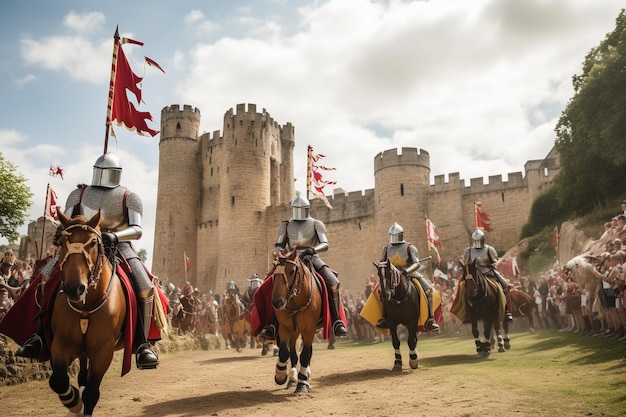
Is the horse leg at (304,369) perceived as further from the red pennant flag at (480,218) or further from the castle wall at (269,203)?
the castle wall at (269,203)

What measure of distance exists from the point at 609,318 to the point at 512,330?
322 inches

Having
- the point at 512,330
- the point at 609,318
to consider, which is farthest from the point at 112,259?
the point at 512,330

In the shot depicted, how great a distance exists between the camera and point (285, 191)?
47.3 meters

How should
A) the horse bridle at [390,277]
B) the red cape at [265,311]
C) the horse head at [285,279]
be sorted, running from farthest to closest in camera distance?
1. the horse bridle at [390,277]
2. the red cape at [265,311]
3. the horse head at [285,279]

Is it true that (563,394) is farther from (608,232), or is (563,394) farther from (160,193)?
(160,193)

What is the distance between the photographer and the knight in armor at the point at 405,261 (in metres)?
9.30

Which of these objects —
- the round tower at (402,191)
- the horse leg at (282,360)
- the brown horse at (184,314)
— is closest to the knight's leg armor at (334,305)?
the horse leg at (282,360)

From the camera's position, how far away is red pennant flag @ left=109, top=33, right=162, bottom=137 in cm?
→ 720

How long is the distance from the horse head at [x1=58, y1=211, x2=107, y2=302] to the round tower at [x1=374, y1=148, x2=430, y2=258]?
1212 inches

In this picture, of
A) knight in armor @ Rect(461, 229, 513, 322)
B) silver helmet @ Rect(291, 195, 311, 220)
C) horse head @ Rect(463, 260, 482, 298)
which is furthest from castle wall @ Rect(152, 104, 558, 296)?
silver helmet @ Rect(291, 195, 311, 220)

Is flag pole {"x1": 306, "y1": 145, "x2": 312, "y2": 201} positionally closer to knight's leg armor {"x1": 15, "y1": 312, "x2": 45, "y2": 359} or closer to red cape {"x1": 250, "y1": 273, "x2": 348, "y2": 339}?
red cape {"x1": 250, "y1": 273, "x2": 348, "y2": 339}

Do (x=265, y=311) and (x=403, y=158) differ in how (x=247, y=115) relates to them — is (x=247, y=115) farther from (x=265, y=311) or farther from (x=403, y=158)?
(x=265, y=311)

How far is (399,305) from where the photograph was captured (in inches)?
356

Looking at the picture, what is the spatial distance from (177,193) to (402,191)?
20342 millimetres
